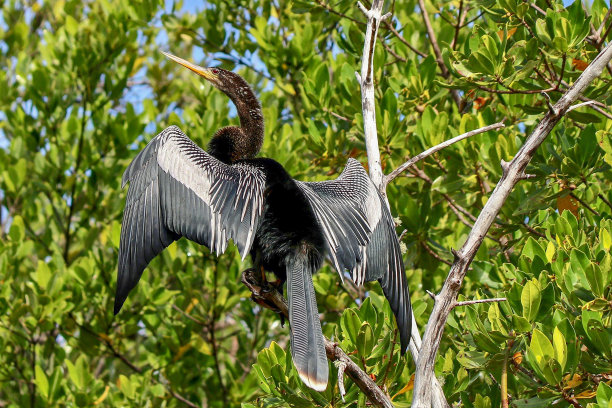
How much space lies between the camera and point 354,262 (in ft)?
9.41

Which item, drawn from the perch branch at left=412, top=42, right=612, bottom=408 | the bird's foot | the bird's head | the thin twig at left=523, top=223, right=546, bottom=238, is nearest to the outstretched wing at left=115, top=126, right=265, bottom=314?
the bird's foot

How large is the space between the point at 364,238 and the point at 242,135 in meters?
1.20

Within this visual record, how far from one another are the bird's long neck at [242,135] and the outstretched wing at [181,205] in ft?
1.92

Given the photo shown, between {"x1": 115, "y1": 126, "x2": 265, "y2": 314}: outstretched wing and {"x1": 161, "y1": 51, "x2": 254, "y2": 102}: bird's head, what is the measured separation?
97 cm

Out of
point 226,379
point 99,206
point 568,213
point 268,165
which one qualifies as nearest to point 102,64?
point 99,206

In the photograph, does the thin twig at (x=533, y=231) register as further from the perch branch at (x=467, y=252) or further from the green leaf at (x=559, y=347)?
the green leaf at (x=559, y=347)

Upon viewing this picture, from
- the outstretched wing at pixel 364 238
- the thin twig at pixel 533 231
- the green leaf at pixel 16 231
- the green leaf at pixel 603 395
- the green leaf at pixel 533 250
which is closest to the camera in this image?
the green leaf at pixel 603 395

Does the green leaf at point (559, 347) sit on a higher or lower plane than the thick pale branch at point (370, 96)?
lower

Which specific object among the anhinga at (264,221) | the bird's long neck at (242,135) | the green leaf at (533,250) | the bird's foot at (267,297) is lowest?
the green leaf at (533,250)

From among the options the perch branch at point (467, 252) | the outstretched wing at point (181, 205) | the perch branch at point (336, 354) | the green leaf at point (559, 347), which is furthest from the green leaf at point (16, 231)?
the green leaf at point (559, 347)

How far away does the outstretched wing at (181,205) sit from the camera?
287 centimetres

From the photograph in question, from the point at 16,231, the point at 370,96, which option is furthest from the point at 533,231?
the point at 16,231

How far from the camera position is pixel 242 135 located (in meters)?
3.95

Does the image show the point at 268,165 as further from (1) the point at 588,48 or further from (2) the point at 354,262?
(1) the point at 588,48
